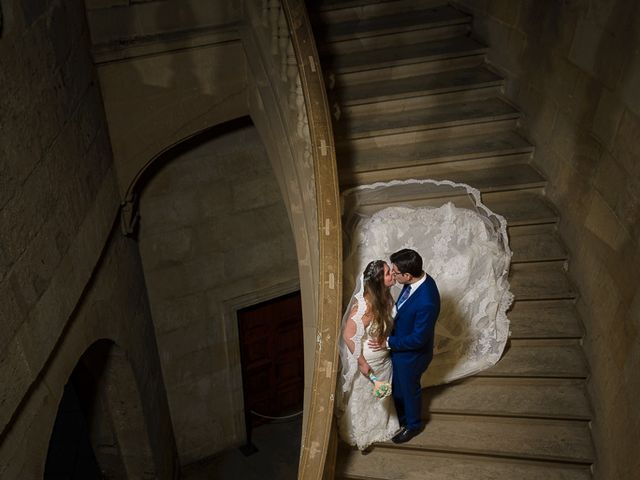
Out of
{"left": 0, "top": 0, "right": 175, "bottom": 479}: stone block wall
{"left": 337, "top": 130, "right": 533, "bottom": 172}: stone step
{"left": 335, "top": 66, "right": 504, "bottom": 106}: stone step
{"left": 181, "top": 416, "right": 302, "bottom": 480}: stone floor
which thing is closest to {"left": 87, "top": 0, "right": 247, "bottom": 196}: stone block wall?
{"left": 0, "top": 0, "right": 175, "bottom": 479}: stone block wall

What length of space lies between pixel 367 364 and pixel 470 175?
239 cm

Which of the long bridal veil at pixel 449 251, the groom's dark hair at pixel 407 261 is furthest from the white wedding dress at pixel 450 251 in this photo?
the groom's dark hair at pixel 407 261

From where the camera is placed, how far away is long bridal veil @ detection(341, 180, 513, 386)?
4672 millimetres

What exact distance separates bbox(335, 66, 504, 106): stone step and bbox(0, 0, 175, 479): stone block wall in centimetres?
233

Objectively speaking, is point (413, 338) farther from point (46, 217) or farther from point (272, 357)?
point (272, 357)

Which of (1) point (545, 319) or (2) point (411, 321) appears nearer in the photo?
(2) point (411, 321)

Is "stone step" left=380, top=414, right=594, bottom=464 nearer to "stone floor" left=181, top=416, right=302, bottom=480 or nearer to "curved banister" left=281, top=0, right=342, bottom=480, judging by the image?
"curved banister" left=281, top=0, right=342, bottom=480

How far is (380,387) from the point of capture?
3.93 m

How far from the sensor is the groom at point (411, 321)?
3727 millimetres

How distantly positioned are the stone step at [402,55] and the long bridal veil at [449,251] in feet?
4.66

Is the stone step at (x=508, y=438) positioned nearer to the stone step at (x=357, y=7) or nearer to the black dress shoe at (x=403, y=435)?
the black dress shoe at (x=403, y=435)

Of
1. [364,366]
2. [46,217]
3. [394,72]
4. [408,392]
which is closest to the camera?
[364,366]

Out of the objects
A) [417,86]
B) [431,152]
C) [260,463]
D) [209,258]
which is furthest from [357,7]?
[260,463]

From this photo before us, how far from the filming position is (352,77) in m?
6.07
